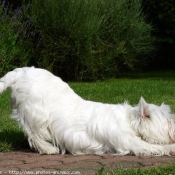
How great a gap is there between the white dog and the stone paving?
0.46 ft

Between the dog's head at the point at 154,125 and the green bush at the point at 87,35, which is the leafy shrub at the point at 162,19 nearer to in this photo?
the green bush at the point at 87,35

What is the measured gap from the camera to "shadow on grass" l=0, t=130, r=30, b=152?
6703mm

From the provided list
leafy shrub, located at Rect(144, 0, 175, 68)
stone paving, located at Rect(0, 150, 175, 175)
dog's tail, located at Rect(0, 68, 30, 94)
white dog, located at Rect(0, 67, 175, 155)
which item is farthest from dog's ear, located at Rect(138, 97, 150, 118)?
leafy shrub, located at Rect(144, 0, 175, 68)

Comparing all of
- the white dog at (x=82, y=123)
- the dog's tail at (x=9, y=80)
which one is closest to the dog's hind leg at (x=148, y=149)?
the white dog at (x=82, y=123)

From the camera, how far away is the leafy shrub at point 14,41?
1641 centimetres

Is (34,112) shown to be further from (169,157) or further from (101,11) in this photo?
(101,11)

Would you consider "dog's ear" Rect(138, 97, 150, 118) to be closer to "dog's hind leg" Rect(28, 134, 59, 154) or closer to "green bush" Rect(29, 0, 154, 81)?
"dog's hind leg" Rect(28, 134, 59, 154)

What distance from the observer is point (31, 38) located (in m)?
17.4

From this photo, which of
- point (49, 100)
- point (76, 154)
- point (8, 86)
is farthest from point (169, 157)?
point (8, 86)

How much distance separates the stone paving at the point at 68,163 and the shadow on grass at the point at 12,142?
36 centimetres

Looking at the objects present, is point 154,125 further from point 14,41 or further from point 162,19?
point 162,19

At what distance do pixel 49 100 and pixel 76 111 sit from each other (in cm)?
36

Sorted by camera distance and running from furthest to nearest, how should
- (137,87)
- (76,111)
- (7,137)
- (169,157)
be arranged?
(137,87)
(7,137)
(76,111)
(169,157)

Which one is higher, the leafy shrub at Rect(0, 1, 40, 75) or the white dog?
the leafy shrub at Rect(0, 1, 40, 75)
